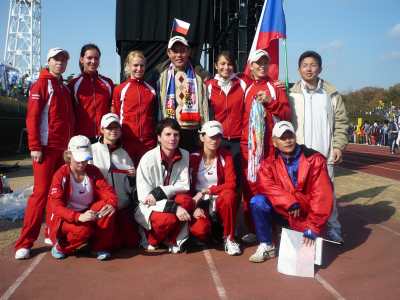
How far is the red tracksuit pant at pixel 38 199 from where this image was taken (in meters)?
4.02

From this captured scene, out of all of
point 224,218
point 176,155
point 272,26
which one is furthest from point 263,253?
point 272,26

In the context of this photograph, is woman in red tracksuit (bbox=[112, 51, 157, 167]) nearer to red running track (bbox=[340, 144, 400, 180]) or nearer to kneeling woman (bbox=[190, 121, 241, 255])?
kneeling woman (bbox=[190, 121, 241, 255])

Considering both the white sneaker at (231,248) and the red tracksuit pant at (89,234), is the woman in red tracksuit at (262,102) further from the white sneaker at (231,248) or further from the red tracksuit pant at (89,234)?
the red tracksuit pant at (89,234)

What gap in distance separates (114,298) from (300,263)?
162 cm

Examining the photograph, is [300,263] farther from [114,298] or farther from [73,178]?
[73,178]

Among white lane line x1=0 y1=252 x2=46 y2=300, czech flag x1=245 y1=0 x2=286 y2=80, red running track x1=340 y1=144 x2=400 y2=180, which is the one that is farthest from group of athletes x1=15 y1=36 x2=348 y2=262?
red running track x1=340 y1=144 x2=400 y2=180

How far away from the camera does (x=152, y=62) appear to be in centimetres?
933

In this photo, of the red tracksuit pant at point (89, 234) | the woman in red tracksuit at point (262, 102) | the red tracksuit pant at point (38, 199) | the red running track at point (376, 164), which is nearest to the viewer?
the red tracksuit pant at point (89, 234)

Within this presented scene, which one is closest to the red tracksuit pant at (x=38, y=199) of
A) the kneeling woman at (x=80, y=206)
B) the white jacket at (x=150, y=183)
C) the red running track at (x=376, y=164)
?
the kneeling woman at (x=80, y=206)

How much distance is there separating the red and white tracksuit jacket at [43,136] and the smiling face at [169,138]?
104 centimetres

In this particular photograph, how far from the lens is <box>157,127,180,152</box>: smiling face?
4059 millimetres

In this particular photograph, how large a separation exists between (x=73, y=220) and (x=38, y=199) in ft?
2.07

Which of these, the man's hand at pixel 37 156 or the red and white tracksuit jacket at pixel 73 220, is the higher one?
the man's hand at pixel 37 156

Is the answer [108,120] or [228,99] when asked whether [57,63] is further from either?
[228,99]
